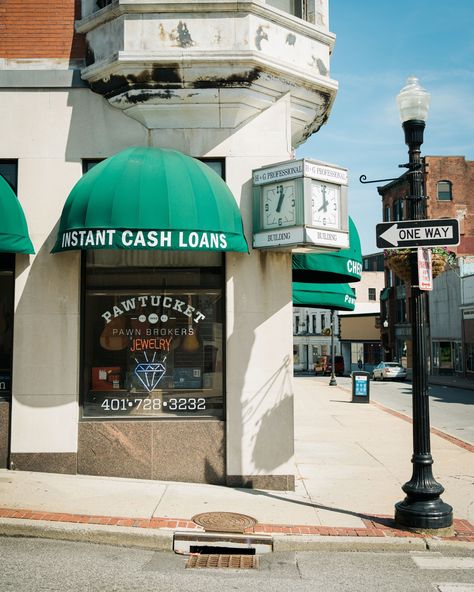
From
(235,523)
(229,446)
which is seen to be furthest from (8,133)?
(235,523)

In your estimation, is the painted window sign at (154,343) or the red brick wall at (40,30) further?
the red brick wall at (40,30)

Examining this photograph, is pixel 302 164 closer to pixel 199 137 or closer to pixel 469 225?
pixel 199 137

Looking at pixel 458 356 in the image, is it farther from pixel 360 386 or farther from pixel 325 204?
pixel 325 204

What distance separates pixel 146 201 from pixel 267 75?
2927 millimetres

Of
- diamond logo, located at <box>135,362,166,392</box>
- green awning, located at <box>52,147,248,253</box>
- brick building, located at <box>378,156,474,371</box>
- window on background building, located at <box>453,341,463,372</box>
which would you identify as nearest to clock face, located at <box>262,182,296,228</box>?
green awning, located at <box>52,147,248,253</box>

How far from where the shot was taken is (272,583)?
5945 mm

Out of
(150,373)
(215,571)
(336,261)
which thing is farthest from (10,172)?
(215,571)

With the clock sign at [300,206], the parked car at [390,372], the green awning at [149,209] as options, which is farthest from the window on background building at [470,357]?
the green awning at [149,209]

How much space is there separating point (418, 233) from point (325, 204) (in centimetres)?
162

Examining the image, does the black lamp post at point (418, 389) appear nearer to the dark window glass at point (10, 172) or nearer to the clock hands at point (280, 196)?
the clock hands at point (280, 196)

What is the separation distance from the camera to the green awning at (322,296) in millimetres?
12867

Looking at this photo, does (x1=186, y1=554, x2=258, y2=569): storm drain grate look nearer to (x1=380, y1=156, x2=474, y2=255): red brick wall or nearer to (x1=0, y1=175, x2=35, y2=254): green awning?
(x1=0, y1=175, x2=35, y2=254): green awning

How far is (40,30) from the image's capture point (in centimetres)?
1018

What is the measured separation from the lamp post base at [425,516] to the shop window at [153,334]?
3248 mm
